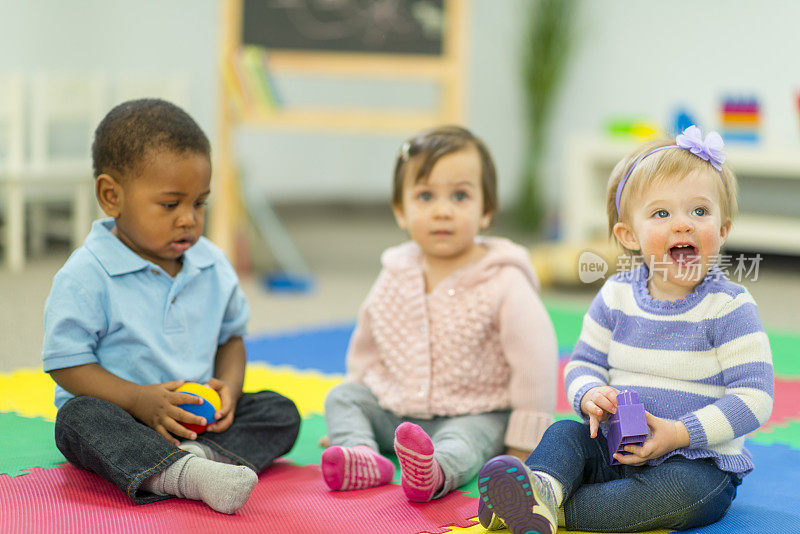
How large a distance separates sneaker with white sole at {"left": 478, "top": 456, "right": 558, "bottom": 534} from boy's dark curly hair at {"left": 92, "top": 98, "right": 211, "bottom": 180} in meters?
0.72

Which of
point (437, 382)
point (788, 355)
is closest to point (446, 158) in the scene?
point (437, 382)

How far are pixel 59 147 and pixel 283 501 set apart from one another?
3582mm

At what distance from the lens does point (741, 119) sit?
4.17 m

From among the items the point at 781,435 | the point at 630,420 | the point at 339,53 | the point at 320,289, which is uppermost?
the point at 339,53

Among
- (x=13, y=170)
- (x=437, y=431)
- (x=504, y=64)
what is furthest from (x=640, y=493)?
(x=504, y=64)

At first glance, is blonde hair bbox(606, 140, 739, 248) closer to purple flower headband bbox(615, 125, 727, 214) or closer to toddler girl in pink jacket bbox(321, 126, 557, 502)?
purple flower headband bbox(615, 125, 727, 214)

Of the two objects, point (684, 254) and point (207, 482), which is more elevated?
point (684, 254)

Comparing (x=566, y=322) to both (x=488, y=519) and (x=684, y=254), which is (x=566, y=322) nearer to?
(x=684, y=254)

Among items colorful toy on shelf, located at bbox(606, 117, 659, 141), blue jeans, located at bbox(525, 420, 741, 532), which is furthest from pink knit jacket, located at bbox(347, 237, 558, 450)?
colorful toy on shelf, located at bbox(606, 117, 659, 141)

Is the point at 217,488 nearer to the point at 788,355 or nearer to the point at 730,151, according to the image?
the point at 788,355

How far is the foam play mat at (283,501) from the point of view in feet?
4.22

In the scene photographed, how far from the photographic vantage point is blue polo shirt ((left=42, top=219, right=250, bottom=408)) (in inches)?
56.6

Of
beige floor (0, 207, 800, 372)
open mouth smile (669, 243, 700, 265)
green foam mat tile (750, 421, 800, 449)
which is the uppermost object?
open mouth smile (669, 243, 700, 265)

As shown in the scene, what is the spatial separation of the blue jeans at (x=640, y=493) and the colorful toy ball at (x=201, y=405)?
1.68 feet
